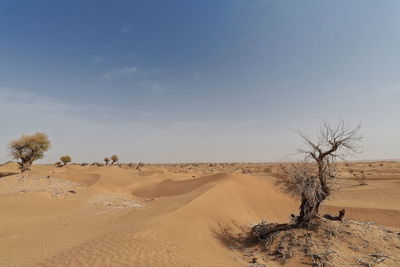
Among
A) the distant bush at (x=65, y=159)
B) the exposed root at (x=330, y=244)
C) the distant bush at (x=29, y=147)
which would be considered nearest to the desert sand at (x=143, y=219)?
the exposed root at (x=330, y=244)

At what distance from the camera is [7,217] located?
1340cm

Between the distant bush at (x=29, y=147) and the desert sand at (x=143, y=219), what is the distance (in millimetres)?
10223

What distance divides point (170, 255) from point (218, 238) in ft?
9.83

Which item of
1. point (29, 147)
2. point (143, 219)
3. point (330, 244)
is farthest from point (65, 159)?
point (330, 244)

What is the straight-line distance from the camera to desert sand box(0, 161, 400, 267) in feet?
24.9

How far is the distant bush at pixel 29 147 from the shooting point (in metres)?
30.8

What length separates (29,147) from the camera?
31.1m

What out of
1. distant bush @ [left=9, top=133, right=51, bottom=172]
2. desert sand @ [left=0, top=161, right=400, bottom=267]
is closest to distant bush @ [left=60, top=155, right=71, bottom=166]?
distant bush @ [left=9, top=133, right=51, bottom=172]

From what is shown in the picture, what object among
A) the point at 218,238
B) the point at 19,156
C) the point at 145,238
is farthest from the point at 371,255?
the point at 19,156

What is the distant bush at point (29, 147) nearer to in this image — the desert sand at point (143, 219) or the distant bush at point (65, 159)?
the desert sand at point (143, 219)

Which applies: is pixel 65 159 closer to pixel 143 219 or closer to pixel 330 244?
pixel 143 219

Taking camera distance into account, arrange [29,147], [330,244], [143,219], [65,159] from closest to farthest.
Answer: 1. [330,244]
2. [143,219]
3. [29,147]
4. [65,159]

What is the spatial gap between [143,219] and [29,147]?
27993 millimetres

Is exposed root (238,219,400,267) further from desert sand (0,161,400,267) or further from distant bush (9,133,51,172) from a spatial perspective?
distant bush (9,133,51,172)
